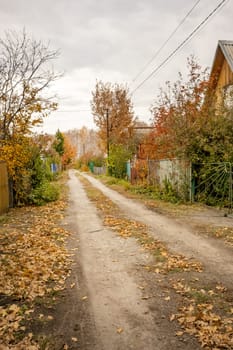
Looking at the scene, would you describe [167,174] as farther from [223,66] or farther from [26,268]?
[26,268]

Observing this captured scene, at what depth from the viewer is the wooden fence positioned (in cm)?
1223

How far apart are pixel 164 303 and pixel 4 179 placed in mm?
9854

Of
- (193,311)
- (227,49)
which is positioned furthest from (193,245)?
(227,49)

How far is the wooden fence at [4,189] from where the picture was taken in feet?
40.1

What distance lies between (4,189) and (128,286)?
8.96m

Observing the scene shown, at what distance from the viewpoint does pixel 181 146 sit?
13953 mm

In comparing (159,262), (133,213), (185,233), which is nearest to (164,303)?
(159,262)

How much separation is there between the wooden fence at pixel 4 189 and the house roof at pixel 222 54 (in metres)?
13.2

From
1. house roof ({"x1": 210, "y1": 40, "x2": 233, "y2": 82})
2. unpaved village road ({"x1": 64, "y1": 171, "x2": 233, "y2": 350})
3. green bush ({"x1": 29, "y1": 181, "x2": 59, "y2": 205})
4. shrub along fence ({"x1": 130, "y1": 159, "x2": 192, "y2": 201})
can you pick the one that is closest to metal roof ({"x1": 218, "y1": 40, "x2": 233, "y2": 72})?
house roof ({"x1": 210, "y1": 40, "x2": 233, "y2": 82})

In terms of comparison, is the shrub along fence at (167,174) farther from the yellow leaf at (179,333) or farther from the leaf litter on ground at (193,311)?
the yellow leaf at (179,333)

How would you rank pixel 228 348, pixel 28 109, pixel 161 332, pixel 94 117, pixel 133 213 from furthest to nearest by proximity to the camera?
pixel 94 117
pixel 28 109
pixel 133 213
pixel 161 332
pixel 228 348

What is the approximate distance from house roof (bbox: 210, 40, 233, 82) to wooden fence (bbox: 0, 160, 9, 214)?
1321 centimetres

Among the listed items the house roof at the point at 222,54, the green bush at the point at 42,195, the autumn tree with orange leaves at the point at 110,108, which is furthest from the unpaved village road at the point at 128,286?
the autumn tree with orange leaves at the point at 110,108

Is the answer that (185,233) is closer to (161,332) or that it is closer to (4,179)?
(161,332)
